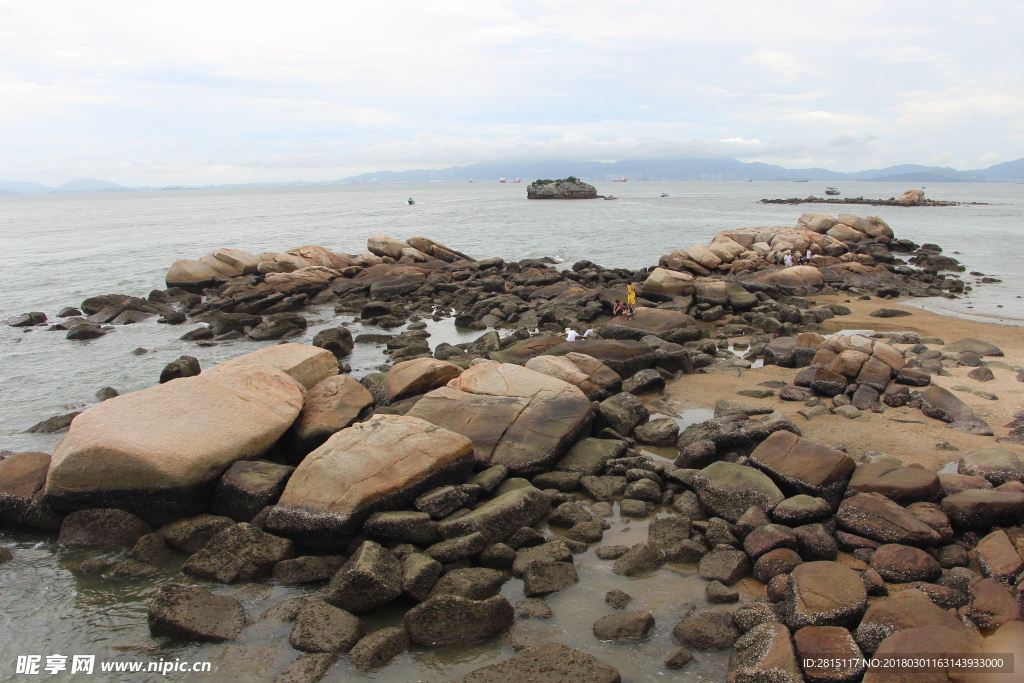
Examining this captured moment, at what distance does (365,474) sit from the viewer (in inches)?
287

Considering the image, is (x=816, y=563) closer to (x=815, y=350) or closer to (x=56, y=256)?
(x=815, y=350)

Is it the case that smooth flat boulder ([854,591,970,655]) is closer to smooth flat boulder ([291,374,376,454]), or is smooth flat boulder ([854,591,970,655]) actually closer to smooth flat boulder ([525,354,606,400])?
smooth flat boulder ([525,354,606,400])

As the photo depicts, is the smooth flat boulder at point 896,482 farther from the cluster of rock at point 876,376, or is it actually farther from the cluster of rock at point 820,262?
the cluster of rock at point 820,262

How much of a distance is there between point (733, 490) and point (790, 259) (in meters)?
24.3

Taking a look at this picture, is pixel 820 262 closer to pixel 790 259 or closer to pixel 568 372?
pixel 790 259

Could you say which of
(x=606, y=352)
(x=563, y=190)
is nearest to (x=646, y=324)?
(x=606, y=352)

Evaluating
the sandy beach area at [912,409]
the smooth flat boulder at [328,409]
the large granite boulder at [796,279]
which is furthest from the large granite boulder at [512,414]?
the large granite boulder at [796,279]

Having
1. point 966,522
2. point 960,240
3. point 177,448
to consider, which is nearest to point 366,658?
point 177,448

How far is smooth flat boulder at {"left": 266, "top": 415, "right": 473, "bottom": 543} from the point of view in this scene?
697 cm

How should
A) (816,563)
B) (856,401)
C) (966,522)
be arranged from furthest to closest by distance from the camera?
(856,401) < (966,522) < (816,563)

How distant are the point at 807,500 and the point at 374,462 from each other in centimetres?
522

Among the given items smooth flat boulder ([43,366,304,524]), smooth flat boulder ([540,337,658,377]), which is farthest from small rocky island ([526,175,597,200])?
smooth flat boulder ([43,366,304,524])

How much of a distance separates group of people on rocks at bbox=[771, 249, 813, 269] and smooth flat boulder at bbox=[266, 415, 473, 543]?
24.9 meters

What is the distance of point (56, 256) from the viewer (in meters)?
41.3
